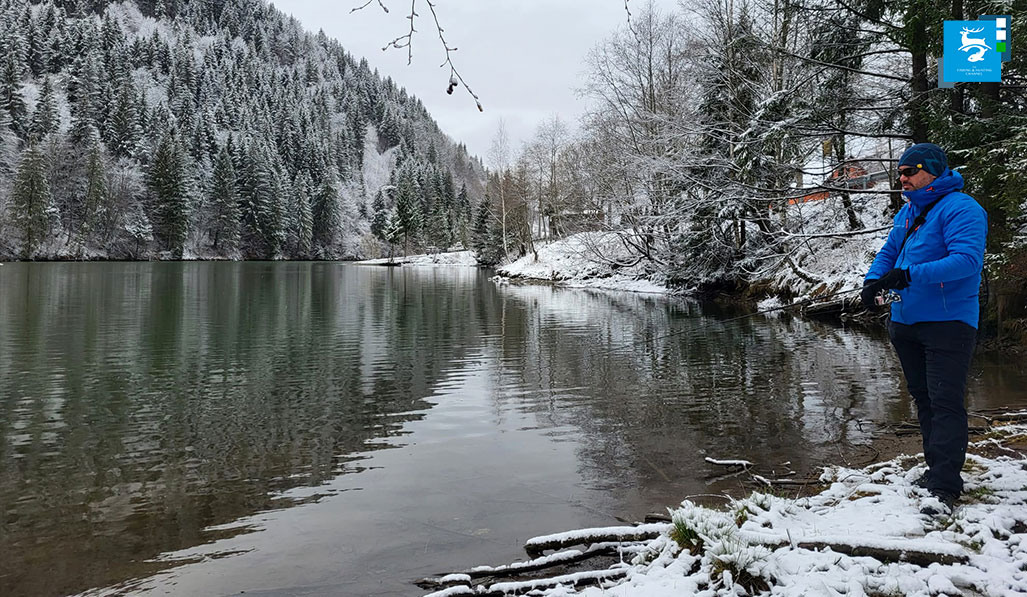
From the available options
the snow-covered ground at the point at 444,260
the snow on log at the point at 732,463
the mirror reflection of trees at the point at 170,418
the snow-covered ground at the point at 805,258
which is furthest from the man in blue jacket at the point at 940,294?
the snow-covered ground at the point at 444,260

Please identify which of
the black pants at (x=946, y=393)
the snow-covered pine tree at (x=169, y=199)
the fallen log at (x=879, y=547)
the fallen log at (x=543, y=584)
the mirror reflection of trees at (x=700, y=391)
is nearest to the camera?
the fallen log at (x=879, y=547)

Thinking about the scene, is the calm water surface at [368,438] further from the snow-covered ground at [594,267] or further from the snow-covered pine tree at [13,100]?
the snow-covered pine tree at [13,100]

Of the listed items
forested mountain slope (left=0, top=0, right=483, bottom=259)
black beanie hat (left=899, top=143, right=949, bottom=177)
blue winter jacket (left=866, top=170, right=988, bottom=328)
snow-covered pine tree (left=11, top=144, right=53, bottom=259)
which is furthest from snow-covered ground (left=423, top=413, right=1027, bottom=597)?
forested mountain slope (left=0, top=0, right=483, bottom=259)

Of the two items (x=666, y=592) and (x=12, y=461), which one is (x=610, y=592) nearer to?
(x=666, y=592)

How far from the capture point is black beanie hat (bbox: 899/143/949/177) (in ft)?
11.9

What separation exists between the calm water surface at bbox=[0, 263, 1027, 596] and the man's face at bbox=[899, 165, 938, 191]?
9.14 ft

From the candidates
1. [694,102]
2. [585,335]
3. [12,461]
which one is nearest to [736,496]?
[12,461]

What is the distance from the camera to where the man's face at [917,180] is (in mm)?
3645

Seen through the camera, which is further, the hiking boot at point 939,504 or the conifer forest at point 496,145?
the conifer forest at point 496,145

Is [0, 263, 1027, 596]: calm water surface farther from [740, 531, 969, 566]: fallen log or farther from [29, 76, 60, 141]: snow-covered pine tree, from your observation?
[29, 76, 60, 141]: snow-covered pine tree

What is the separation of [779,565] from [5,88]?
109m

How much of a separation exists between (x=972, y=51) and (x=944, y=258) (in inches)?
339

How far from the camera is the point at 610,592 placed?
9.35ft

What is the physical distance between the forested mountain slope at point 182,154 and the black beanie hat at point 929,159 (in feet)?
261
